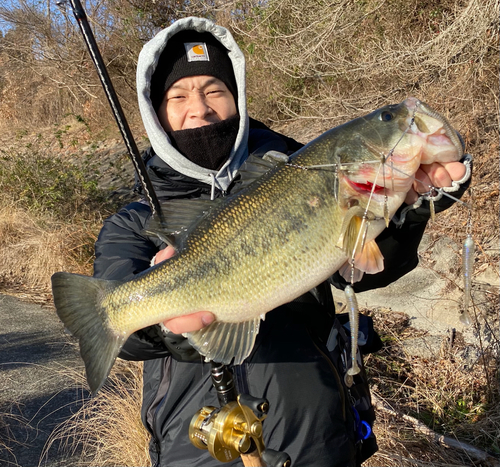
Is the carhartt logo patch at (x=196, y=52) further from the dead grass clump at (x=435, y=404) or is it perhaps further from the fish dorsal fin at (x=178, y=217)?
the dead grass clump at (x=435, y=404)

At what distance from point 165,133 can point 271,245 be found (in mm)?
1104

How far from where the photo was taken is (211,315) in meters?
1.74

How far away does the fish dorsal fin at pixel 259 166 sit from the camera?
70.6 inches

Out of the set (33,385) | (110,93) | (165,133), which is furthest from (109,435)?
(110,93)

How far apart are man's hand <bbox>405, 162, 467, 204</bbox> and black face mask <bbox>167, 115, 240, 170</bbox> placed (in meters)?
1.11

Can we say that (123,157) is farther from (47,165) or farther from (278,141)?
(278,141)

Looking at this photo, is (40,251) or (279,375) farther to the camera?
(40,251)

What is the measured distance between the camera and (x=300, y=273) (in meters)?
1.68

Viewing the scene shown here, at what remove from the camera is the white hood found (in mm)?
2439

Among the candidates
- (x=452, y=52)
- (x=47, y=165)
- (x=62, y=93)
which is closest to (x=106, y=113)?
(x=62, y=93)

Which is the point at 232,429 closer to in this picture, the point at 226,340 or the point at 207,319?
the point at 226,340

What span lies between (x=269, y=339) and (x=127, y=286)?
0.68 m

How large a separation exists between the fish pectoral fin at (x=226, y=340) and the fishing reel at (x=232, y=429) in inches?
5.7

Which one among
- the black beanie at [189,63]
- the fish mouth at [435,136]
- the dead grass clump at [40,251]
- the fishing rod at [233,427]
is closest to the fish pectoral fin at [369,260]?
the fish mouth at [435,136]
